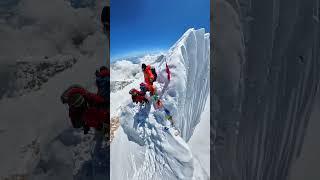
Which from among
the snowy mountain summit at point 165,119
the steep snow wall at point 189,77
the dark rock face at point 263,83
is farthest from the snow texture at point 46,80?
the steep snow wall at point 189,77

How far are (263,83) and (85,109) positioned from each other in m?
0.58

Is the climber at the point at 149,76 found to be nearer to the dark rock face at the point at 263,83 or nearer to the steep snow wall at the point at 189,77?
the steep snow wall at the point at 189,77

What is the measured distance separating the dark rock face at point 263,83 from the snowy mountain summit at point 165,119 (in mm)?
2450

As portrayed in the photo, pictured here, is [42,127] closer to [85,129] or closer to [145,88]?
[85,129]

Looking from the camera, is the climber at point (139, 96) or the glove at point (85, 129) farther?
the climber at point (139, 96)

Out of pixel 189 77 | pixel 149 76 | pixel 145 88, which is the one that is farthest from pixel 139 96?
pixel 189 77

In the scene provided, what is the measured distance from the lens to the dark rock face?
86 cm

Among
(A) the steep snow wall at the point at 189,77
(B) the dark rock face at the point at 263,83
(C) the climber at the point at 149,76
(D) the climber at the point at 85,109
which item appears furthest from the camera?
(A) the steep snow wall at the point at 189,77

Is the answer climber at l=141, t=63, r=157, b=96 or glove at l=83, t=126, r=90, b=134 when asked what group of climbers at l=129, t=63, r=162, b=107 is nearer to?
climber at l=141, t=63, r=157, b=96

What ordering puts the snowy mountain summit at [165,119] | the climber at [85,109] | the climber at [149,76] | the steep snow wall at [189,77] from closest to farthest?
the climber at [85,109]
the snowy mountain summit at [165,119]
the climber at [149,76]
the steep snow wall at [189,77]

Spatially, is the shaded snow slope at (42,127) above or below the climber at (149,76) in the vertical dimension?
below

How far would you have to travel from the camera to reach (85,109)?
1.05 m

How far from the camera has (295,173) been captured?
0.88 metres

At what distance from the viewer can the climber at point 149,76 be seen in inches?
145
